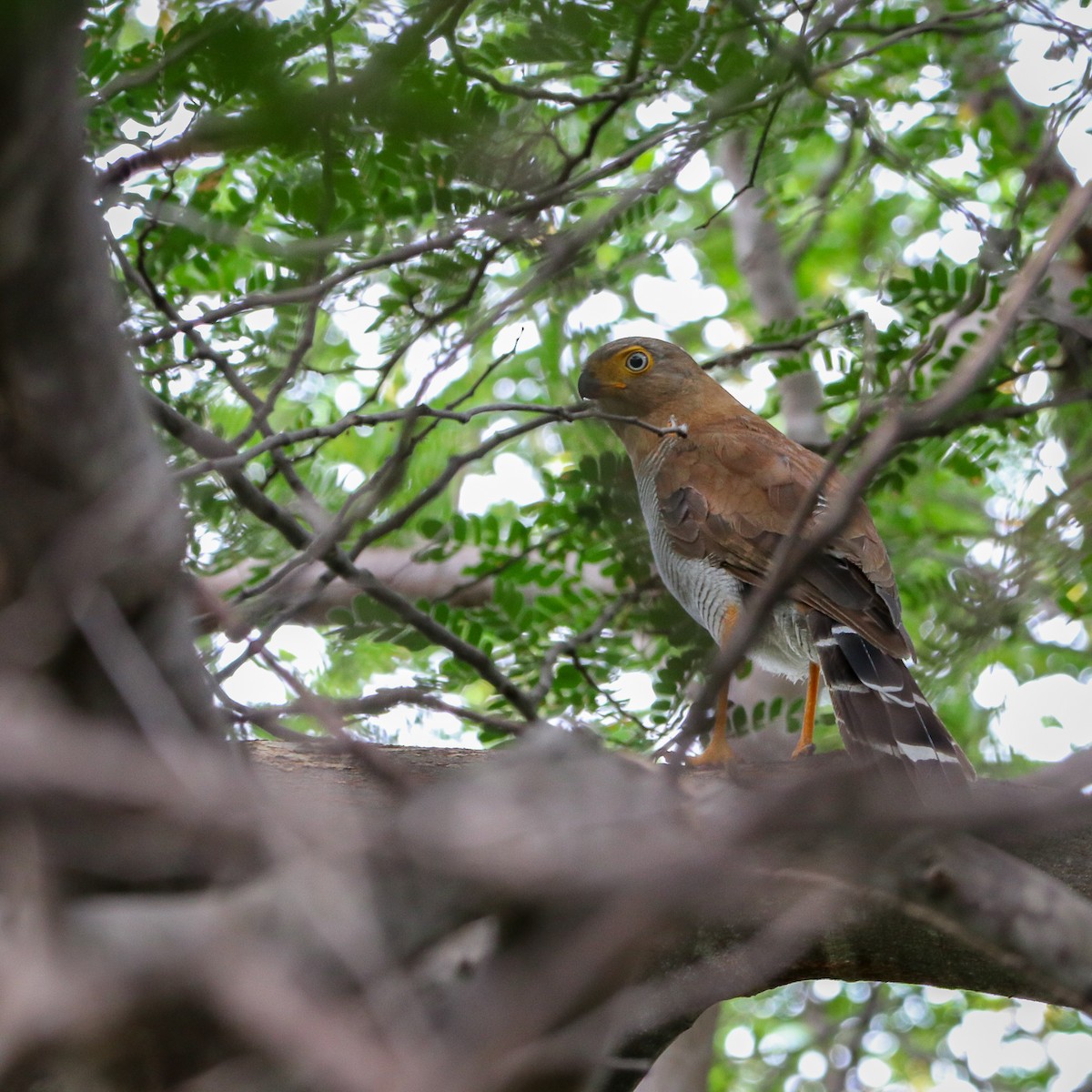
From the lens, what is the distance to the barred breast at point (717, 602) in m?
4.36

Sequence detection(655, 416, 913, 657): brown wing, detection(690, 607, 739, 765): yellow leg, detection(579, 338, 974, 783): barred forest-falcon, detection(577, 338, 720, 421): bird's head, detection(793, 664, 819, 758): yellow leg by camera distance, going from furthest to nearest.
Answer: detection(577, 338, 720, 421): bird's head → detection(793, 664, 819, 758): yellow leg → detection(690, 607, 739, 765): yellow leg → detection(655, 416, 913, 657): brown wing → detection(579, 338, 974, 783): barred forest-falcon

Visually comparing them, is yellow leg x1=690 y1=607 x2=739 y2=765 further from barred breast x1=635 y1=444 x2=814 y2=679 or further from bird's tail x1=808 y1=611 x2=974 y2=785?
bird's tail x1=808 y1=611 x2=974 y2=785

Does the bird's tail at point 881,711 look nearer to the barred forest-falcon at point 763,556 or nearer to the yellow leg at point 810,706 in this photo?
the barred forest-falcon at point 763,556

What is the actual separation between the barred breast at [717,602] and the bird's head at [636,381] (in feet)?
3.15

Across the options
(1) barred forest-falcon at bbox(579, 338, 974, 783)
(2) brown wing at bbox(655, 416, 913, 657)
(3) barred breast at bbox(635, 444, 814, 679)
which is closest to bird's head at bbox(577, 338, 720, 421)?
(1) barred forest-falcon at bbox(579, 338, 974, 783)

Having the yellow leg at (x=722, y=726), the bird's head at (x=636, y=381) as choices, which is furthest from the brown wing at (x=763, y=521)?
the bird's head at (x=636, y=381)

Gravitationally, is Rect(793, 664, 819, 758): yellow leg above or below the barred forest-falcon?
below

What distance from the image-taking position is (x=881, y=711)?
3.72 metres

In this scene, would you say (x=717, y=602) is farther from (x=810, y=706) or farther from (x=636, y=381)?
(x=636, y=381)

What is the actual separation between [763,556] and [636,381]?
161 cm

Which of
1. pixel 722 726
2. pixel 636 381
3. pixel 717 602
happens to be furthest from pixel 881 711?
pixel 636 381

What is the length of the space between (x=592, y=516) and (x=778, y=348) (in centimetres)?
99

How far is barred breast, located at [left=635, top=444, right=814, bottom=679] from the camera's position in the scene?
436 centimetres

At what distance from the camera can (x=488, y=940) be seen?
1.35 metres
